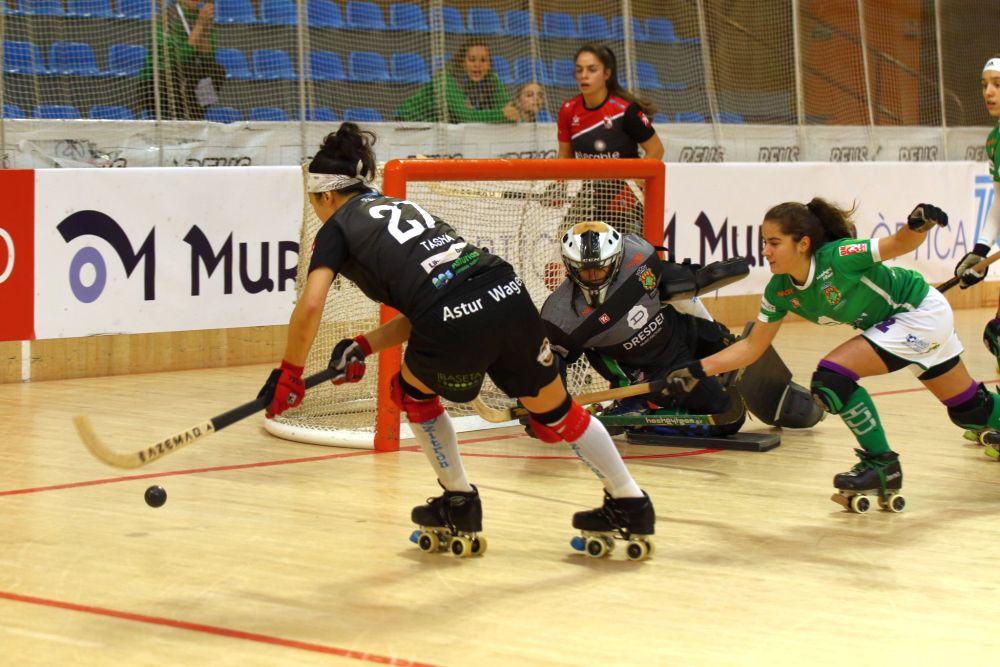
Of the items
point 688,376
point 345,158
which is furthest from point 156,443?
point 688,376

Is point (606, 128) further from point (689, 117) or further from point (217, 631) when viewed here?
point (217, 631)

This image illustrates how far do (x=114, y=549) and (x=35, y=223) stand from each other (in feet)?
12.6

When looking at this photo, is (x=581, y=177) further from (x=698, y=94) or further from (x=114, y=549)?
(x=698, y=94)

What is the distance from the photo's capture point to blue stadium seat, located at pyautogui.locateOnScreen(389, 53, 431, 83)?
34.8 feet

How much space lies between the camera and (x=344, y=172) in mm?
4488

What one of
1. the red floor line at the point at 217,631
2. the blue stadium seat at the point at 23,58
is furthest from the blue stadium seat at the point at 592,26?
the red floor line at the point at 217,631

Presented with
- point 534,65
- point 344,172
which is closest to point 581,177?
point 344,172

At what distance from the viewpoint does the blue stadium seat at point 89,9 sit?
9320 millimetres

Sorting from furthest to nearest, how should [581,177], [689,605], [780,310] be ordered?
[581,177] < [780,310] < [689,605]

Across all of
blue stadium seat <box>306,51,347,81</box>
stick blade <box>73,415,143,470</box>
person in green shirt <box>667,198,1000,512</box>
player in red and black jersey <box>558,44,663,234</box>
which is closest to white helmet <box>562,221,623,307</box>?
person in green shirt <box>667,198,1000,512</box>

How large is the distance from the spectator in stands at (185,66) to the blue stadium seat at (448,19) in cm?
179

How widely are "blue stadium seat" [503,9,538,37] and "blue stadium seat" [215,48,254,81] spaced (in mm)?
2274

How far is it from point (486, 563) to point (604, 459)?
50 cm

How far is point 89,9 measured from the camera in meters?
9.36
